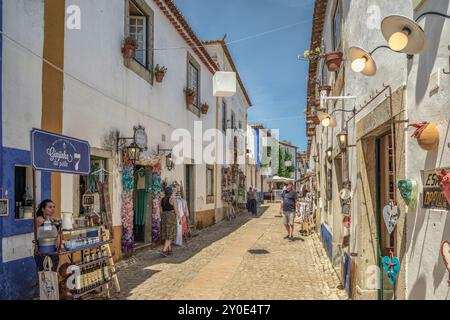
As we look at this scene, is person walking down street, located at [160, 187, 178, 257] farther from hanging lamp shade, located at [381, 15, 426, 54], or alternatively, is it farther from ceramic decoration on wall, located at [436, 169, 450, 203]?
ceramic decoration on wall, located at [436, 169, 450, 203]

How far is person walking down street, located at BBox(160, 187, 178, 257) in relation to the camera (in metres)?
9.50

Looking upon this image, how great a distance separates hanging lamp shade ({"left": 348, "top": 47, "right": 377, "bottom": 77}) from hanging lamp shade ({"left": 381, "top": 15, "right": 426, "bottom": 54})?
3.77 ft

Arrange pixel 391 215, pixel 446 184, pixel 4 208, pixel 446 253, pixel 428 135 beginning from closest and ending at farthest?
1. pixel 446 184
2. pixel 446 253
3. pixel 428 135
4. pixel 391 215
5. pixel 4 208

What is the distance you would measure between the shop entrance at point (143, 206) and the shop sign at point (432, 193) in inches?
316

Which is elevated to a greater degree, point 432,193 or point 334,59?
point 334,59

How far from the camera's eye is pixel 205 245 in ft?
36.7

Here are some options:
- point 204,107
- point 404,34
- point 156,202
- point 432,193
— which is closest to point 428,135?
point 432,193

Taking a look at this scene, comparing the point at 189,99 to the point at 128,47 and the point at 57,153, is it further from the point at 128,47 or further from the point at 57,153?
the point at 57,153

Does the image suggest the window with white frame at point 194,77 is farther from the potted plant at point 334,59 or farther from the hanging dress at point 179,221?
the potted plant at point 334,59

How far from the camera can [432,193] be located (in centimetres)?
294

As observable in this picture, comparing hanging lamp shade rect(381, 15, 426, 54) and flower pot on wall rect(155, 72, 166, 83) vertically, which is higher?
flower pot on wall rect(155, 72, 166, 83)

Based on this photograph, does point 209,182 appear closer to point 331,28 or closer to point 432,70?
point 331,28

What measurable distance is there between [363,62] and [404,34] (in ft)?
4.14

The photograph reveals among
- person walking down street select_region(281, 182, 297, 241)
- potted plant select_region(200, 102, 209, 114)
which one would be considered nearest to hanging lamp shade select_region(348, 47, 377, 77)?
person walking down street select_region(281, 182, 297, 241)
